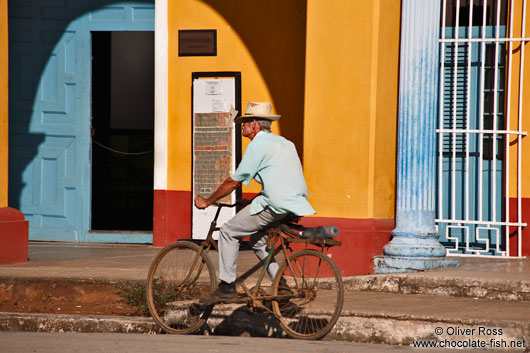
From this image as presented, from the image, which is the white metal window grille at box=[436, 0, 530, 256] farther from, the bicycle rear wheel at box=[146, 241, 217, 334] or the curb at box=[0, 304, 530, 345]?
the bicycle rear wheel at box=[146, 241, 217, 334]

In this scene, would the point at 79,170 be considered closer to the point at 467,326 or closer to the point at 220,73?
the point at 220,73

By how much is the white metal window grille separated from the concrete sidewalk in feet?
1.97

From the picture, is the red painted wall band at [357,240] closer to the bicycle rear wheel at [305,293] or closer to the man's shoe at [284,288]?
the bicycle rear wheel at [305,293]

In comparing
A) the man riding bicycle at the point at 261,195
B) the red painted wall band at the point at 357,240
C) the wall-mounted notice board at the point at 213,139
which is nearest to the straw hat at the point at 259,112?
the man riding bicycle at the point at 261,195

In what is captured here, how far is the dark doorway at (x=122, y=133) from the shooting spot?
1212cm

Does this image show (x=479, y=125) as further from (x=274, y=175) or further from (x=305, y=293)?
(x=305, y=293)

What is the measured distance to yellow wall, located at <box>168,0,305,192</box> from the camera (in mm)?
10766

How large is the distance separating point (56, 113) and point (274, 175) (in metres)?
6.09

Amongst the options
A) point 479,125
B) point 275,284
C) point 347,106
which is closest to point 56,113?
point 347,106

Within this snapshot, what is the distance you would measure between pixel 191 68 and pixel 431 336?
5.85 meters

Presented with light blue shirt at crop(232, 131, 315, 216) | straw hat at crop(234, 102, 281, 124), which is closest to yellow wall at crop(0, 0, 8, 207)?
straw hat at crop(234, 102, 281, 124)

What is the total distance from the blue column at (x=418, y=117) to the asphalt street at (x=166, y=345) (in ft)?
8.03

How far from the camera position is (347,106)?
8.18m

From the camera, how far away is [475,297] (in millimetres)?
7527
